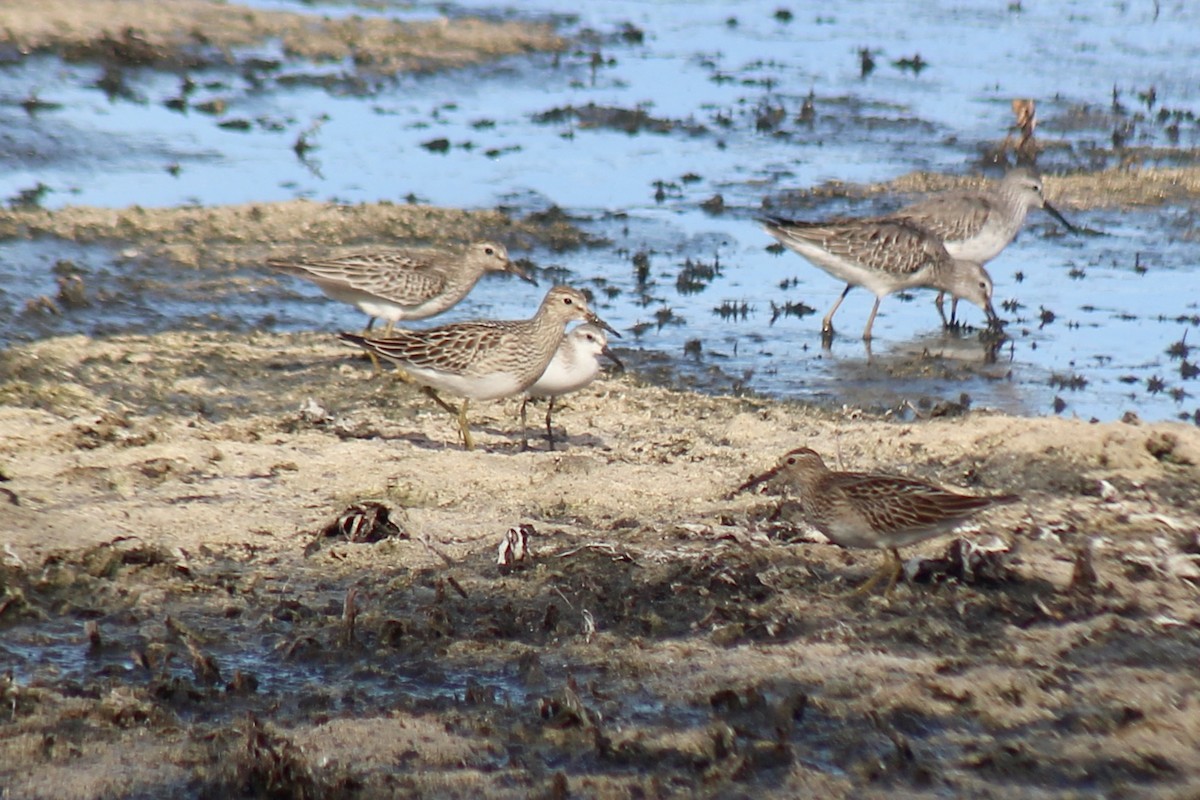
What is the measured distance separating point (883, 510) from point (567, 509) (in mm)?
1483

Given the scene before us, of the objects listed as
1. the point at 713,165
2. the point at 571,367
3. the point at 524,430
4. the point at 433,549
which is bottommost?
the point at 524,430

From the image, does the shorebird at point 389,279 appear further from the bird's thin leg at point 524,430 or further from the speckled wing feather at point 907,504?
the speckled wing feather at point 907,504

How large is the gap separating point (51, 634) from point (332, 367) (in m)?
4.27

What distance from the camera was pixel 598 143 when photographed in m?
16.7

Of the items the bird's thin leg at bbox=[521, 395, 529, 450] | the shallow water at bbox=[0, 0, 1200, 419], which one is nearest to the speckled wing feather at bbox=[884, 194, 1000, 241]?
the shallow water at bbox=[0, 0, 1200, 419]

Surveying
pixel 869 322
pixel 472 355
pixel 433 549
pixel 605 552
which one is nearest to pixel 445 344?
pixel 472 355

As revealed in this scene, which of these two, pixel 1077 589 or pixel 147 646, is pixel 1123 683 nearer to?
pixel 1077 589

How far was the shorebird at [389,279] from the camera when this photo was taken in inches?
403

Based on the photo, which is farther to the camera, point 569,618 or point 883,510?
point 883,510

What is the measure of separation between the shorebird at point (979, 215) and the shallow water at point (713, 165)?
0.38 meters

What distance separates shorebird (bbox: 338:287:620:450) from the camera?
27.7ft

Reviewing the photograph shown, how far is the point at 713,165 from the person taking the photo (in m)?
15.8

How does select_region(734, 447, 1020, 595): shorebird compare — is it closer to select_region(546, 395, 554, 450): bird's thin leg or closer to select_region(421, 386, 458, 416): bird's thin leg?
select_region(546, 395, 554, 450): bird's thin leg

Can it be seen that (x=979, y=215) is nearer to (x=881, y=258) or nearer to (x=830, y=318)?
(x=881, y=258)
